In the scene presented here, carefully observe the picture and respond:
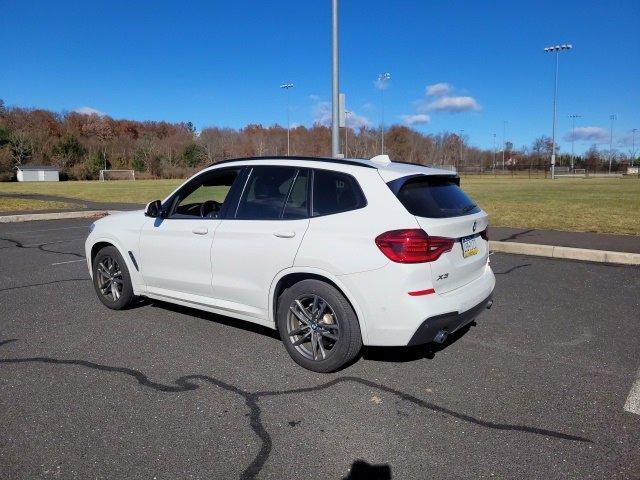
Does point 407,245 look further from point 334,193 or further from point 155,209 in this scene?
point 155,209

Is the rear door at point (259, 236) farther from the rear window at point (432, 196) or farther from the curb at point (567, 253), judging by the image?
the curb at point (567, 253)

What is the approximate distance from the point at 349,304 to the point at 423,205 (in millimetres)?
935

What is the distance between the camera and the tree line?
92.4m

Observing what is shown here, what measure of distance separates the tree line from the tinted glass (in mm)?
82188

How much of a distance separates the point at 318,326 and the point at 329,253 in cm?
61

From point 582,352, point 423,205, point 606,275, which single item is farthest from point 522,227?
point 423,205

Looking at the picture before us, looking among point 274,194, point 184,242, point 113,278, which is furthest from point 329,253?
point 113,278

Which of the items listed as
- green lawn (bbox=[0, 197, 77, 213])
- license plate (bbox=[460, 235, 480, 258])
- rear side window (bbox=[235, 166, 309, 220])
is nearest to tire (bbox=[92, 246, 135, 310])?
rear side window (bbox=[235, 166, 309, 220])

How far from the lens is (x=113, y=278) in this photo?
18.3 feet

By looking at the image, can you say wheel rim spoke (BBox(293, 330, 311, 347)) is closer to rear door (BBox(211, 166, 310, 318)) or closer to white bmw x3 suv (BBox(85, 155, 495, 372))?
white bmw x3 suv (BBox(85, 155, 495, 372))

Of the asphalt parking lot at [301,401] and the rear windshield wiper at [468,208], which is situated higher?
the rear windshield wiper at [468,208]

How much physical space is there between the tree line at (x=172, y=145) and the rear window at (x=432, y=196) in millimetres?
82030

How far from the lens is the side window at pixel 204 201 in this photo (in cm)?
480

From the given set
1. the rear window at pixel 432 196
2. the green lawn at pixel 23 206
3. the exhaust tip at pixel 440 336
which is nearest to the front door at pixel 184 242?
the rear window at pixel 432 196
